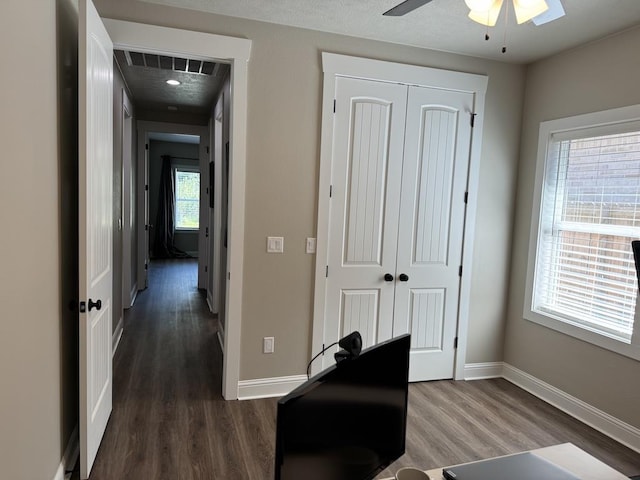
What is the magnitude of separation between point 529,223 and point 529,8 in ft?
7.12

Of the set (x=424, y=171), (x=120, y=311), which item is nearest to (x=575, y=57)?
(x=424, y=171)

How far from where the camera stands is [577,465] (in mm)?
1373

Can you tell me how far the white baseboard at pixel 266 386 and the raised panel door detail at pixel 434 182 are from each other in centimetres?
134

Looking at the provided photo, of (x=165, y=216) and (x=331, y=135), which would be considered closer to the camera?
(x=331, y=135)

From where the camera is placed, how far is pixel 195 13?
279cm

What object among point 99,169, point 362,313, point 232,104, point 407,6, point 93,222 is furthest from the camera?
point 362,313

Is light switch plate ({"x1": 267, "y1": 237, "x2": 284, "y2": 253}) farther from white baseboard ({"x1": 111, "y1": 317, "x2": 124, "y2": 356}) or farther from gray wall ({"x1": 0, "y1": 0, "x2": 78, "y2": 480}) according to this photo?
white baseboard ({"x1": 111, "y1": 317, "x2": 124, "y2": 356})

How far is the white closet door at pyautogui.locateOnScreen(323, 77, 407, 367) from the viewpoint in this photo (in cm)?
318

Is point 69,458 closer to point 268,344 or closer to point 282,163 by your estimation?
point 268,344

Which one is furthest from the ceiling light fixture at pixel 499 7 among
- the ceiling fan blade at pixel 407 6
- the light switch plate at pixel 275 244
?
the light switch plate at pixel 275 244

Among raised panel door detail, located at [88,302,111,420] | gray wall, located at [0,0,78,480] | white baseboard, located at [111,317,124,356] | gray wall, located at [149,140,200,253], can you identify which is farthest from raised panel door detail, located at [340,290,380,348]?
gray wall, located at [149,140,200,253]

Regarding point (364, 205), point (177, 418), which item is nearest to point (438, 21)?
point (364, 205)

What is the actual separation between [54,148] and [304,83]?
1.70 meters

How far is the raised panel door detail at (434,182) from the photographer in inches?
133
